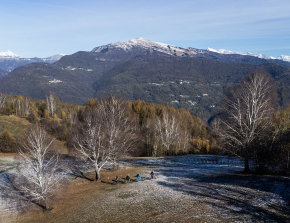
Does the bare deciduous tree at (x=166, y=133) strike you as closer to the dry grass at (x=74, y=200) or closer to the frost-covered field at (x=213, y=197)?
the frost-covered field at (x=213, y=197)

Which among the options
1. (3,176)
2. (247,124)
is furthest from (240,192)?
(3,176)

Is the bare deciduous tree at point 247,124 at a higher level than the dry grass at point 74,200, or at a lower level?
higher

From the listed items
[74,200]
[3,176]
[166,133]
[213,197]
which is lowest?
[3,176]

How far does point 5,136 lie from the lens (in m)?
83.1

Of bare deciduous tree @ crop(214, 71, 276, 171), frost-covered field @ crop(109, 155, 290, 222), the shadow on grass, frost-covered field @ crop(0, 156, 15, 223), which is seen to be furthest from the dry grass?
bare deciduous tree @ crop(214, 71, 276, 171)

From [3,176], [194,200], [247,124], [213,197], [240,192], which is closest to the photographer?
[194,200]

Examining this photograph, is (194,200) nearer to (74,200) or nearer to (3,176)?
(74,200)

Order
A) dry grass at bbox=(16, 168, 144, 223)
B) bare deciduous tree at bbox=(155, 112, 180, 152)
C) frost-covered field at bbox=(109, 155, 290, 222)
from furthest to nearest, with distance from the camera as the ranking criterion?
1. bare deciduous tree at bbox=(155, 112, 180, 152)
2. dry grass at bbox=(16, 168, 144, 223)
3. frost-covered field at bbox=(109, 155, 290, 222)

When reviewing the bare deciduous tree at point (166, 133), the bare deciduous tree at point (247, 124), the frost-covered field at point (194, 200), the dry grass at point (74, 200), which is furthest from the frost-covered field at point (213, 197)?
the bare deciduous tree at point (166, 133)

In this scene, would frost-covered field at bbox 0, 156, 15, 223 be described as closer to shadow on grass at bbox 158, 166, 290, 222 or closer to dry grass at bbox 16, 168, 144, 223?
dry grass at bbox 16, 168, 144, 223

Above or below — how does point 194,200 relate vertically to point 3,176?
above

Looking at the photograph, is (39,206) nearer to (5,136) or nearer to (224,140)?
(224,140)

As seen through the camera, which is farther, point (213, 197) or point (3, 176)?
point (3, 176)

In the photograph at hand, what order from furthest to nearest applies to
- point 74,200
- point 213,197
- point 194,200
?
point 74,200 → point 213,197 → point 194,200
